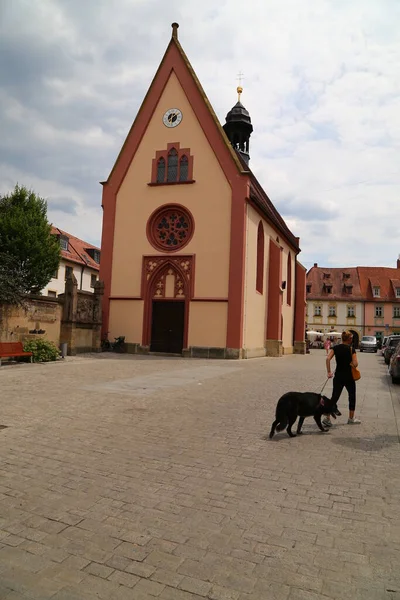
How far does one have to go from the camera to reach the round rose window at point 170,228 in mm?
25453

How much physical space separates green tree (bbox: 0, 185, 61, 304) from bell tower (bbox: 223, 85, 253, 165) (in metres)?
Answer: 15.4

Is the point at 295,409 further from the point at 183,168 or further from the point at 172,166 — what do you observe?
the point at 172,166

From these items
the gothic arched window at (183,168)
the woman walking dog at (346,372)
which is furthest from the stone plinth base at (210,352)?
the woman walking dog at (346,372)

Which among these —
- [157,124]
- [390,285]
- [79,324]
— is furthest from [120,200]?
[390,285]

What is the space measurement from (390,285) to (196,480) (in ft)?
240

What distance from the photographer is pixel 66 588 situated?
2.84 m

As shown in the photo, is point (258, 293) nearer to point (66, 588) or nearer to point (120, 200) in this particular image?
point (120, 200)

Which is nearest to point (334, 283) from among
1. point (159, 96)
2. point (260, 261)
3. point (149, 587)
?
point (260, 261)

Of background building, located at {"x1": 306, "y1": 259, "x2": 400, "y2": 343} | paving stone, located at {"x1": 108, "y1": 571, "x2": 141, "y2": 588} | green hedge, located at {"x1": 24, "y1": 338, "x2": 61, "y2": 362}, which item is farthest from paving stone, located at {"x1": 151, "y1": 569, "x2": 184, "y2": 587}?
background building, located at {"x1": 306, "y1": 259, "x2": 400, "y2": 343}

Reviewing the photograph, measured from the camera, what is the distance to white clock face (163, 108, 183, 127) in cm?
2628

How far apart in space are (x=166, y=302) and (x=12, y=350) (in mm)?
10515

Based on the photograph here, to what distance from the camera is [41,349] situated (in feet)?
57.1

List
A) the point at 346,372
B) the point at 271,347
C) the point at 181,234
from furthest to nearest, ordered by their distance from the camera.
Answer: the point at 271,347 < the point at 181,234 < the point at 346,372

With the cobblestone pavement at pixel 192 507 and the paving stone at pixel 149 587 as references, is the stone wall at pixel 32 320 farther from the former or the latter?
the paving stone at pixel 149 587
